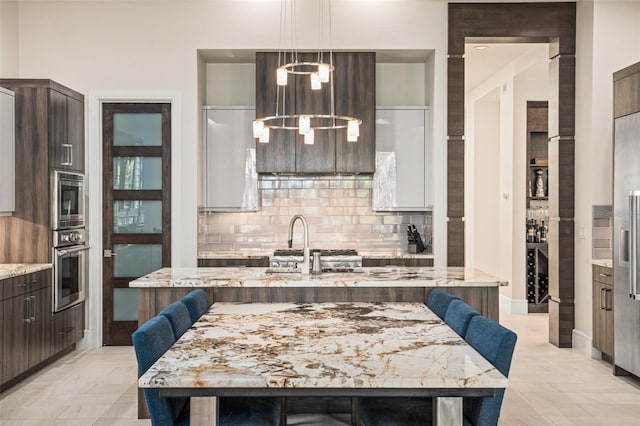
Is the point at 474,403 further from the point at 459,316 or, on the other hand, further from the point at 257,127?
the point at 257,127

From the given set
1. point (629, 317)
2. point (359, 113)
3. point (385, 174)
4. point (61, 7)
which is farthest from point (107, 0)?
point (629, 317)

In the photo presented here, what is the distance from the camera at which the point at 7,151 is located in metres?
5.15

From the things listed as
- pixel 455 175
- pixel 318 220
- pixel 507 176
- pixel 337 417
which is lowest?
pixel 337 417

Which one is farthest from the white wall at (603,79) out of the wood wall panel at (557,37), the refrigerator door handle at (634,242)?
the refrigerator door handle at (634,242)

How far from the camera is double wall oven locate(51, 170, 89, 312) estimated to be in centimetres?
537

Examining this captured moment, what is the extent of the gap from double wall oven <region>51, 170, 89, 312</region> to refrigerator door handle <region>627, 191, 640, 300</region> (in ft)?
14.6

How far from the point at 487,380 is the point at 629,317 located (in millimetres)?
3129

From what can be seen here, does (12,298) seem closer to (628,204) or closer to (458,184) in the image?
(458,184)

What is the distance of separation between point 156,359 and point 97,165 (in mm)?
3874

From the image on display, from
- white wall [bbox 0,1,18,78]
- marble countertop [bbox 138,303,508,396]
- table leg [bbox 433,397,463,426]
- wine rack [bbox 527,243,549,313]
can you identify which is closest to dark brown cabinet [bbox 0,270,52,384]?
A: white wall [bbox 0,1,18,78]

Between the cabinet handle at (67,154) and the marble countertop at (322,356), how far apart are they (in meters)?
3.00

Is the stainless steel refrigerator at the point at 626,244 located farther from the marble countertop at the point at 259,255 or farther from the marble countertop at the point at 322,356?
the marble countertop at the point at 322,356

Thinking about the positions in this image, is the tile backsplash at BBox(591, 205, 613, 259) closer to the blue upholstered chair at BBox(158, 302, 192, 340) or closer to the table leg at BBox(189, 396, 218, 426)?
the blue upholstered chair at BBox(158, 302, 192, 340)

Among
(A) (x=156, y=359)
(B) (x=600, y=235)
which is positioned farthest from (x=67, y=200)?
(B) (x=600, y=235)
